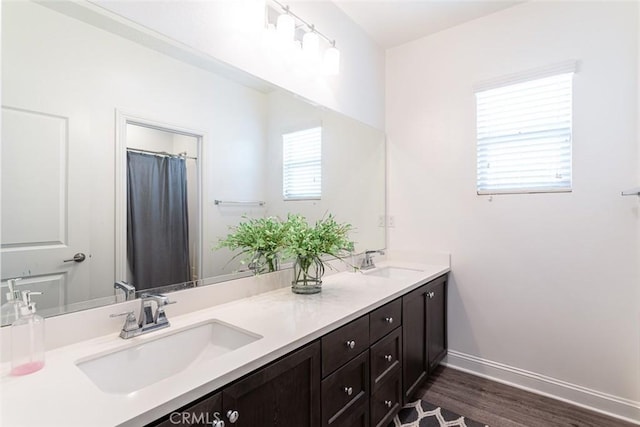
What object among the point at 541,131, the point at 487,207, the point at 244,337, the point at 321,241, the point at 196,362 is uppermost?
the point at 541,131

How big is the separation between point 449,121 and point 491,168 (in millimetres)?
485

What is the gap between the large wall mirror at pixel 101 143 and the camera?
0.96 m

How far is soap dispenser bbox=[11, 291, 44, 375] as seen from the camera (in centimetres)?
84

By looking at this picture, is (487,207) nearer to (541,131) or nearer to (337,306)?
(541,131)

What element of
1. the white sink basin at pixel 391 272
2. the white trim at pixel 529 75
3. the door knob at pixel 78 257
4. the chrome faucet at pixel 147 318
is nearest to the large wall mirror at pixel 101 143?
the door knob at pixel 78 257

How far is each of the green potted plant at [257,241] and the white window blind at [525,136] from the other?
62.0 inches

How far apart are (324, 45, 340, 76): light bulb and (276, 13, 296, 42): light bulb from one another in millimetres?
306

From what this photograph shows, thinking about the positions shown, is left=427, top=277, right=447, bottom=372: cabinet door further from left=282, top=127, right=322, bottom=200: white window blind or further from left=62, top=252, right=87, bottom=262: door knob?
left=62, top=252, right=87, bottom=262: door knob

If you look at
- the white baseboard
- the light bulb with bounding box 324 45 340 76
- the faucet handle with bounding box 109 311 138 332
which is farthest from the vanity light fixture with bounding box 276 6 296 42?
the white baseboard

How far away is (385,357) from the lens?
5.29 ft

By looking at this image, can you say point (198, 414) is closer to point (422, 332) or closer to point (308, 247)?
point (308, 247)

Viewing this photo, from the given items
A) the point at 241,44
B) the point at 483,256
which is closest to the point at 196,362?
the point at 241,44

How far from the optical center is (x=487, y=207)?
2238 millimetres

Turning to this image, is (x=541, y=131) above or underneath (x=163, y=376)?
above
